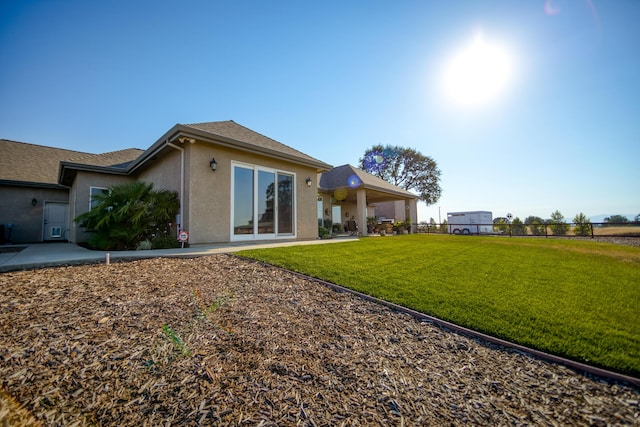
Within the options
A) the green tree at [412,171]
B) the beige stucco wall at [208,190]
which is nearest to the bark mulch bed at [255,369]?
the beige stucco wall at [208,190]

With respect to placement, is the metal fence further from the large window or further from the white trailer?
the large window

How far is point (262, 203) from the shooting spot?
25.4ft

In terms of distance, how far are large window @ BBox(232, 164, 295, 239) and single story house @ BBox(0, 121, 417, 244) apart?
3cm

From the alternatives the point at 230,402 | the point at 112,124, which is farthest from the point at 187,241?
the point at 112,124

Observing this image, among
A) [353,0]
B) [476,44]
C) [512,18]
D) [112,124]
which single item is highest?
[353,0]

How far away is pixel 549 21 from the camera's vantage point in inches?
243

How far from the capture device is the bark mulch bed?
5.15 ft

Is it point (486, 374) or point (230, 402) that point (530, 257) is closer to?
point (486, 374)

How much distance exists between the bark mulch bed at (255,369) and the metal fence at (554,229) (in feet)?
53.3

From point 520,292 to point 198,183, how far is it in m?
7.06

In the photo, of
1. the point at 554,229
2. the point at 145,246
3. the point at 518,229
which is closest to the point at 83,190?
the point at 145,246

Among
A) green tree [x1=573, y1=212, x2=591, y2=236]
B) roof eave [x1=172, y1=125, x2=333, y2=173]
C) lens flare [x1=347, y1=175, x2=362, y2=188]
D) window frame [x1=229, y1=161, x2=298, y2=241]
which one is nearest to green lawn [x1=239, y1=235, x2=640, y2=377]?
window frame [x1=229, y1=161, x2=298, y2=241]

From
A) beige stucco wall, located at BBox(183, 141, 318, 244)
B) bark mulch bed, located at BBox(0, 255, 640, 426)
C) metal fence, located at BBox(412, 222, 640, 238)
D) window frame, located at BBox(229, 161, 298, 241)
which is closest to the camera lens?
bark mulch bed, located at BBox(0, 255, 640, 426)

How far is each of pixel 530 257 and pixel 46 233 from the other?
18.7 m
